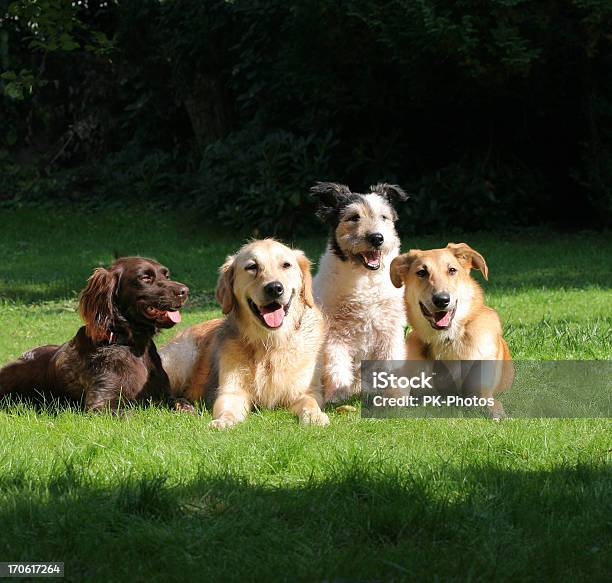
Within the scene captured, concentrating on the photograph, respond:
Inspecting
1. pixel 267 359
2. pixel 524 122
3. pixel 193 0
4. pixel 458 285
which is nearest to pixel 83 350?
pixel 267 359

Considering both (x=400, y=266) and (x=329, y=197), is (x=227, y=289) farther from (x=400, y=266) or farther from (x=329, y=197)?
(x=329, y=197)

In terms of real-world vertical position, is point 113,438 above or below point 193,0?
below

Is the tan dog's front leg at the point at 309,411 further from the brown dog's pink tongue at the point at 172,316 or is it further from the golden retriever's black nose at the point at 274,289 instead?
the brown dog's pink tongue at the point at 172,316

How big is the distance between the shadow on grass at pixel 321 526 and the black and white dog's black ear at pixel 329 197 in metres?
3.34

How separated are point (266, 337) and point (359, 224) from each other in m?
1.34

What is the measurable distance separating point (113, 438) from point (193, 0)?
1728 cm

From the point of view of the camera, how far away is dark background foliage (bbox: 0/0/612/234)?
1712 cm

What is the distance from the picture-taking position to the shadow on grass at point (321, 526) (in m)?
3.63

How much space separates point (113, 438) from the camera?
539 centimetres

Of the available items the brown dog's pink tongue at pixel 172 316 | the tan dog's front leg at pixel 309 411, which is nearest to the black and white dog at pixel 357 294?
the tan dog's front leg at pixel 309 411

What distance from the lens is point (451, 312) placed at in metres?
6.49

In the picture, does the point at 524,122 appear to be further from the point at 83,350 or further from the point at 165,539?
the point at 165,539

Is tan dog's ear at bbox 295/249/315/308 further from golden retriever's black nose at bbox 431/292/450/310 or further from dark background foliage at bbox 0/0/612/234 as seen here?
dark background foliage at bbox 0/0/612/234

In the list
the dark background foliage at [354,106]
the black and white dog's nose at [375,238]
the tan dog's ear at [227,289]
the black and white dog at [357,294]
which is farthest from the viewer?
the dark background foliage at [354,106]
